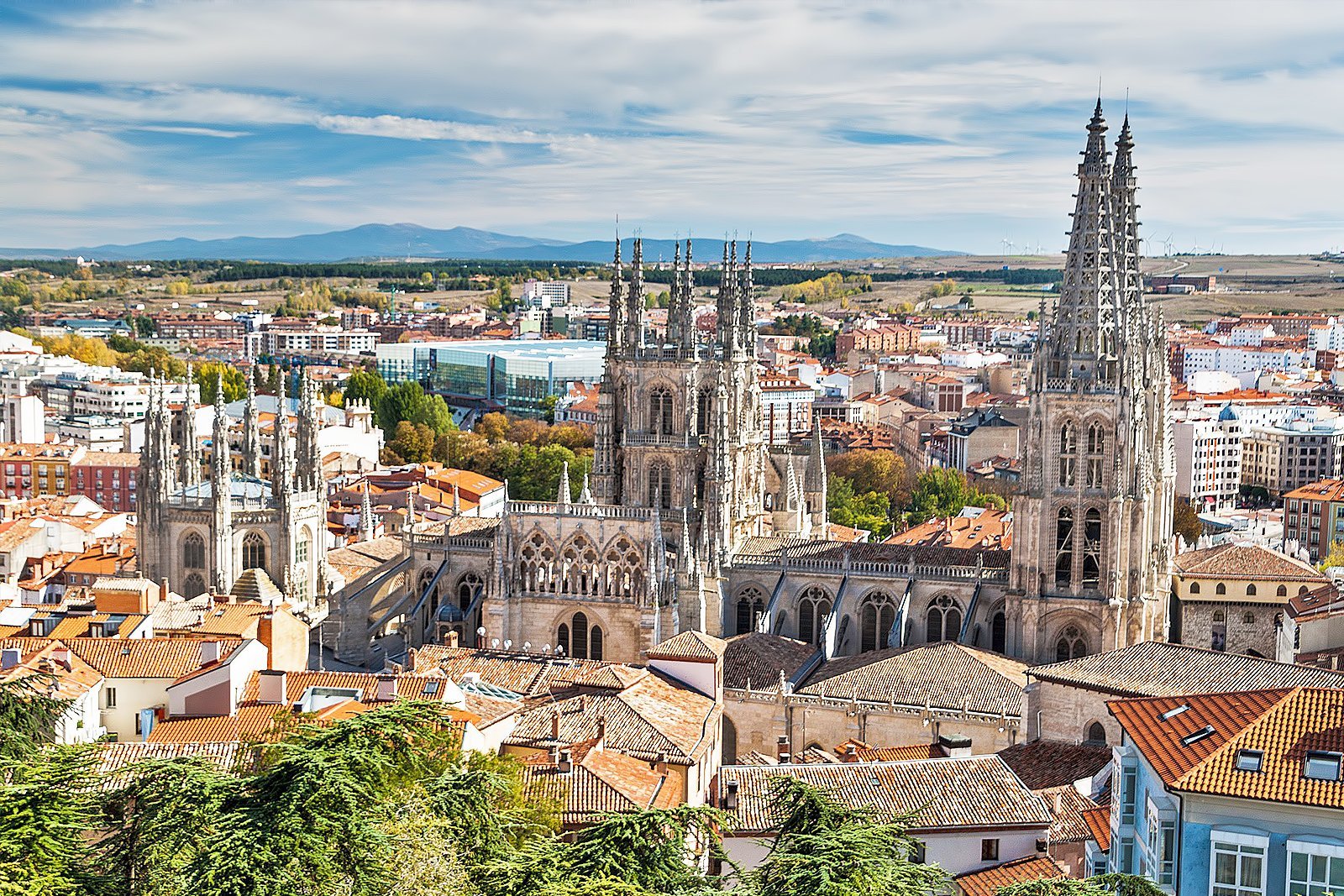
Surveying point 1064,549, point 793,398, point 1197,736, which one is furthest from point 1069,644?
point 793,398

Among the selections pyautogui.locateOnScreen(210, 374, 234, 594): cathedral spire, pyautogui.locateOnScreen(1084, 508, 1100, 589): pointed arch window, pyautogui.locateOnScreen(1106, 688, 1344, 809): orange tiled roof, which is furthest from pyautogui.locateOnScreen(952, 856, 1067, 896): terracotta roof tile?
pyautogui.locateOnScreen(210, 374, 234, 594): cathedral spire

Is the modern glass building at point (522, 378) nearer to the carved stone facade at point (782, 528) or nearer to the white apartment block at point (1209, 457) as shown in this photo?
the white apartment block at point (1209, 457)

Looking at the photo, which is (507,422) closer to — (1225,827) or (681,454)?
(681,454)

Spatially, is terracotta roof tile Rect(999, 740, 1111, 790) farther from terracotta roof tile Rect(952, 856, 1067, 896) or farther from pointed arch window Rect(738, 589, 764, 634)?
pointed arch window Rect(738, 589, 764, 634)

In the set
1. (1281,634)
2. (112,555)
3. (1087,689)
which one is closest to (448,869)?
(1087,689)

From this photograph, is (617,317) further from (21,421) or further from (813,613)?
(21,421)

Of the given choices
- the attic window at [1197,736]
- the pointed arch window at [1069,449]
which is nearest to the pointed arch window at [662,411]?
the pointed arch window at [1069,449]
